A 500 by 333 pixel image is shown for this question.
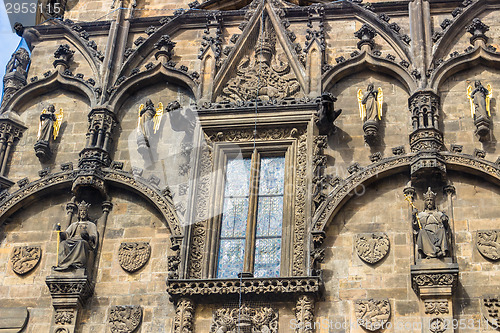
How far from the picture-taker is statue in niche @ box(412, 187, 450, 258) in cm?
1684

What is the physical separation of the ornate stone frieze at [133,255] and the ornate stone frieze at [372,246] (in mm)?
3488

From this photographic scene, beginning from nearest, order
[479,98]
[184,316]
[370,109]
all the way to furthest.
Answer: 1. [184,316]
2. [479,98]
3. [370,109]

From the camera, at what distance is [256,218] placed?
1823cm

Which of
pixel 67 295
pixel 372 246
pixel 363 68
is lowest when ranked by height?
pixel 67 295

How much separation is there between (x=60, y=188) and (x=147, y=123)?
1914 millimetres

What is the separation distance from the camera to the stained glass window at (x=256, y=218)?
17781mm

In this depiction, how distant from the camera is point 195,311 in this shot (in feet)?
56.4

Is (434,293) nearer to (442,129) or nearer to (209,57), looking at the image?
(442,129)

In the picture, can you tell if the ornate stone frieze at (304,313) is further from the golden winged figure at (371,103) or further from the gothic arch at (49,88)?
the gothic arch at (49,88)

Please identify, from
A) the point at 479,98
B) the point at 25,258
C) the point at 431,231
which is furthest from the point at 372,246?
the point at 25,258

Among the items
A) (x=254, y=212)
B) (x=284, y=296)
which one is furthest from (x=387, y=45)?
(x=284, y=296)

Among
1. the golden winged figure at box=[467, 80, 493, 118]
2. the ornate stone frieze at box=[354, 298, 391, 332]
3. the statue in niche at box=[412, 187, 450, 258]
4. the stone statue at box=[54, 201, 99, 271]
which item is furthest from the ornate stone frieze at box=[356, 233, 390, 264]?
the stone statue at box=[54, 201, 99, 271]

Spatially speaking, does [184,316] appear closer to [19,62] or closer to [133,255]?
[133,255]

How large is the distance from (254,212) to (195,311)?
206 cm
